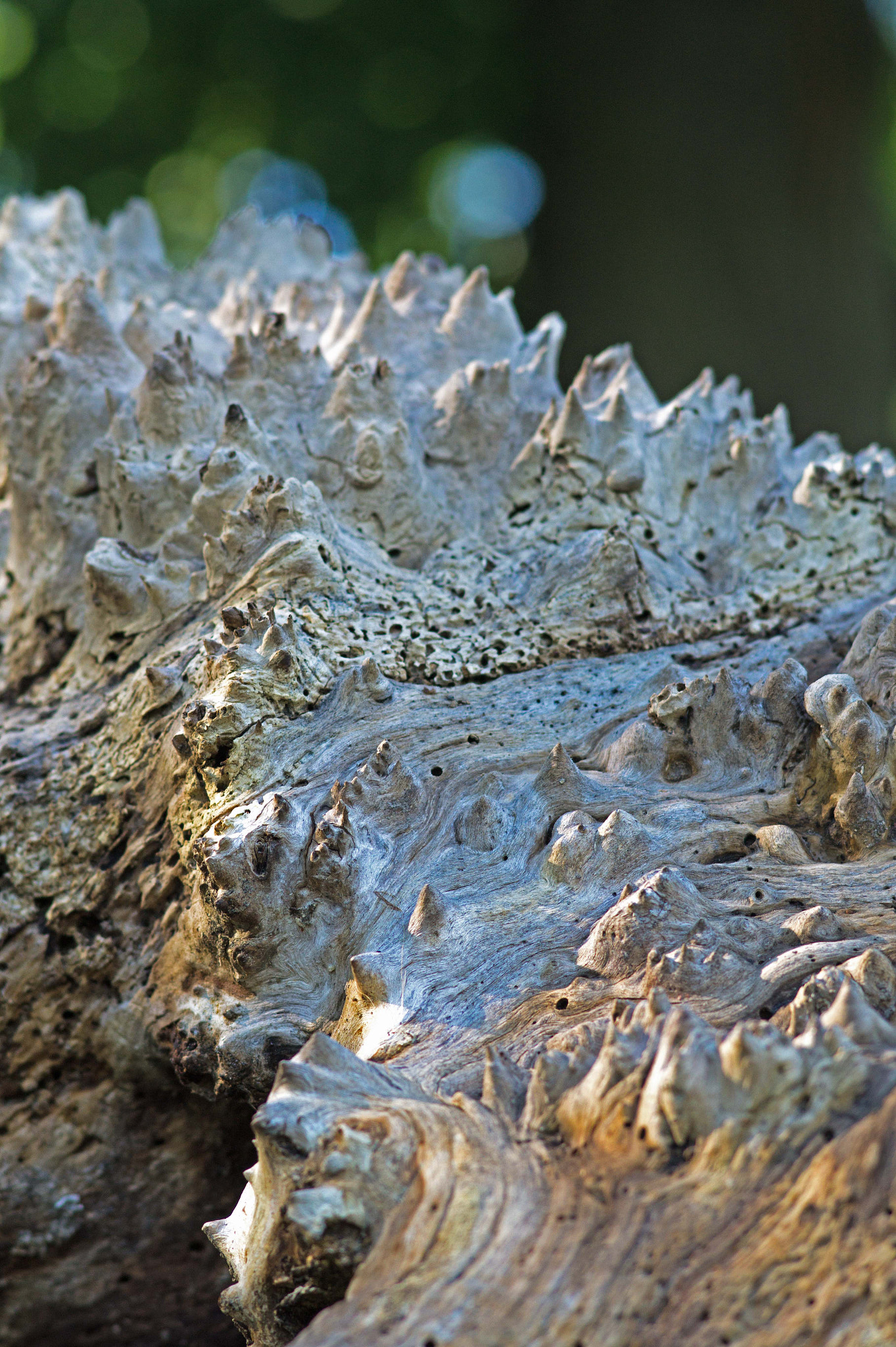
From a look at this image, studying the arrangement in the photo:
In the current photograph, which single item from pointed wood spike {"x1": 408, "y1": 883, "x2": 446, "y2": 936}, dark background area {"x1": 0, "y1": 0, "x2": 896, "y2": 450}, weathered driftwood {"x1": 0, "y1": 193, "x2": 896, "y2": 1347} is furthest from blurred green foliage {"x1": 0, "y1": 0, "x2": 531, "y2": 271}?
pointed wood spike {"x1": 408, "y1": 883, "x2": 446, "y2": 936}

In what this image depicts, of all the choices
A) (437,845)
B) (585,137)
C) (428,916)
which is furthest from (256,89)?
(428,916)

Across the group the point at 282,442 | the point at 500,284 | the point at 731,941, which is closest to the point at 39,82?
the point at 500,284

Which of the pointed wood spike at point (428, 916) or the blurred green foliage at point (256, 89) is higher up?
the blurred green foliage at point (256, 89)

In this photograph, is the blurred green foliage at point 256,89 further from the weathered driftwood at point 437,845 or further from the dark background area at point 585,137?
the weathered driftwood at point 437,845

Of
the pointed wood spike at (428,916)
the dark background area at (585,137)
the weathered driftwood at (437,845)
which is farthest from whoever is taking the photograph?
the dark background area at (585,137)

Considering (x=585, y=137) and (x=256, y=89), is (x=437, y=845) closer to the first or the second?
(x=585, y=137)

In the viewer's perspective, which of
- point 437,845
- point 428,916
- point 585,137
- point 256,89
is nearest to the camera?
point 428,916

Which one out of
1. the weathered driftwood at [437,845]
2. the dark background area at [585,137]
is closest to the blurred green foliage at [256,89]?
the dark background area at [585,137]
